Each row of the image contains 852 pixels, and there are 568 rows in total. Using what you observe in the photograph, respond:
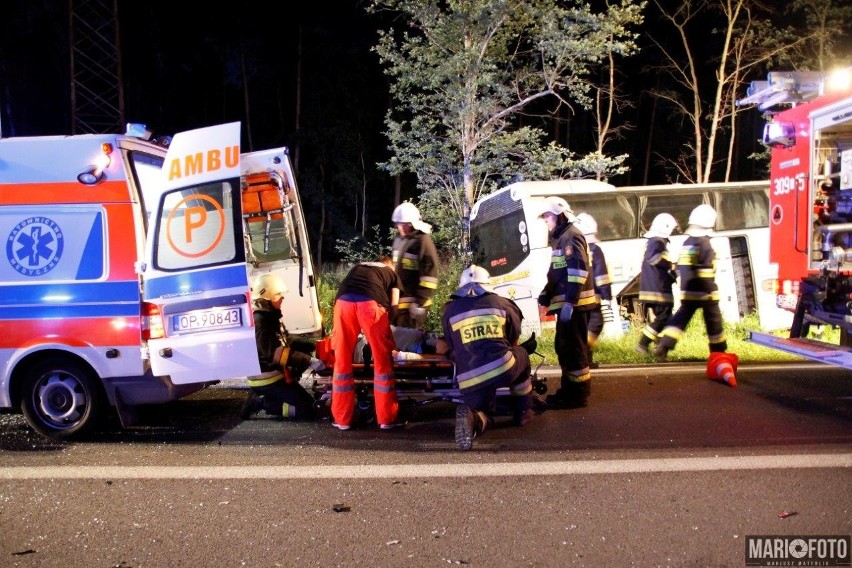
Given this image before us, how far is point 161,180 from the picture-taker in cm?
508

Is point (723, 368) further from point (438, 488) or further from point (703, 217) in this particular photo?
point (438, 488)

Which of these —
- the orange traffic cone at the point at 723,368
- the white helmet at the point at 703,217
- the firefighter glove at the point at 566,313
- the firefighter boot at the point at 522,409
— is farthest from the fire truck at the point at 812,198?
the firefighter boot at the point at 522,409

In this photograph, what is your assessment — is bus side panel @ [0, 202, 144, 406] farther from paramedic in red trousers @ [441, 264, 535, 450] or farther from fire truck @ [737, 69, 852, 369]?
fire truck @ [737, 69, 852, 369]

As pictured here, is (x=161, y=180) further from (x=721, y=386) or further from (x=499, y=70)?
(x=499, y=70)

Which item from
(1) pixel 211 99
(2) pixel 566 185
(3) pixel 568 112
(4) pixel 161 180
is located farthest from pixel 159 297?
(1) pixel 211 99

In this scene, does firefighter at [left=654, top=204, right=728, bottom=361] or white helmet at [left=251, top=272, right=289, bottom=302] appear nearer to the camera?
white helmet at [left=251, top=272, right=289, bottom=302]

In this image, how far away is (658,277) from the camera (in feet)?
26.1

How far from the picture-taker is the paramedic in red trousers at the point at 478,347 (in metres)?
4.96

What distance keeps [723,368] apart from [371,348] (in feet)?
11.7

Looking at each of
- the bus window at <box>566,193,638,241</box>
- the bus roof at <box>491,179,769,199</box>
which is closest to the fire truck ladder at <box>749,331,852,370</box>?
the bus window at <box>566,193,638,241</box>

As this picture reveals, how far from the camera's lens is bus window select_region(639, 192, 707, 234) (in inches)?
426

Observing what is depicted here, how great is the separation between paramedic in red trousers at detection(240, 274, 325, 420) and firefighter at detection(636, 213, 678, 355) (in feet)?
13.5

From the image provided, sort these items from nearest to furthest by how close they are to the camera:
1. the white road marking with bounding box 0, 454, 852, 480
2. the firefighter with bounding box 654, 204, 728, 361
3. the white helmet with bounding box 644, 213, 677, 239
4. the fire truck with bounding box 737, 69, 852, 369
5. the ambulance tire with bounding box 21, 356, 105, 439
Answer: the white road marking with bounding box 0, 454, 852, 480
the ambulance tire with bounding box 21, 356, 105, 439
the fire truck with bounding box 737, 69, 852, 369
the firefighter with bounding box 654, 204, 728, 361
the white helmet with bounding box 644, 213, 677, 239

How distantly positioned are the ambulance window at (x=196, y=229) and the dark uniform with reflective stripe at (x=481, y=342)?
170cm
